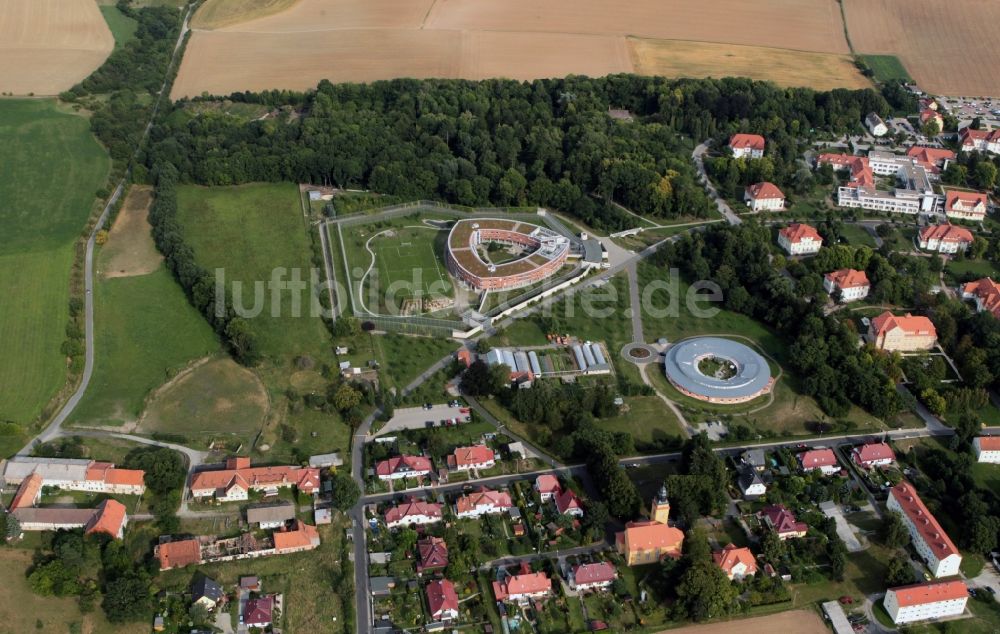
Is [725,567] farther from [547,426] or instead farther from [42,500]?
[42,500]

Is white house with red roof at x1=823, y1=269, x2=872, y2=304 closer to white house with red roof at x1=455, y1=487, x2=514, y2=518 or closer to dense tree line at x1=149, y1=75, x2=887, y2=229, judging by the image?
dense tree line at x1=149, y1=75, x2=887, y2=229

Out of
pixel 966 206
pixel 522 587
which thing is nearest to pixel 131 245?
pixel 522 587

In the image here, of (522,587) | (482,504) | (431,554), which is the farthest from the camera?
(482,504)

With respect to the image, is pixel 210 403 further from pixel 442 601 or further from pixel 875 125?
pixel 875 125

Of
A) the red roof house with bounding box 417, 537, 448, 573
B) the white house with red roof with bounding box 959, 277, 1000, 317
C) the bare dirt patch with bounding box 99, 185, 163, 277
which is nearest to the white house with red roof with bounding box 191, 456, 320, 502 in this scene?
the red roof house with bounding box 417, 537, 448, 573

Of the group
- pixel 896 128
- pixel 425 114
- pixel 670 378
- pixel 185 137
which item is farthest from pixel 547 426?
pixel 896 128

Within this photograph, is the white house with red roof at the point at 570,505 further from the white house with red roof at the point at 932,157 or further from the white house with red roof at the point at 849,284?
the white house with red roof at the point at 932,157
